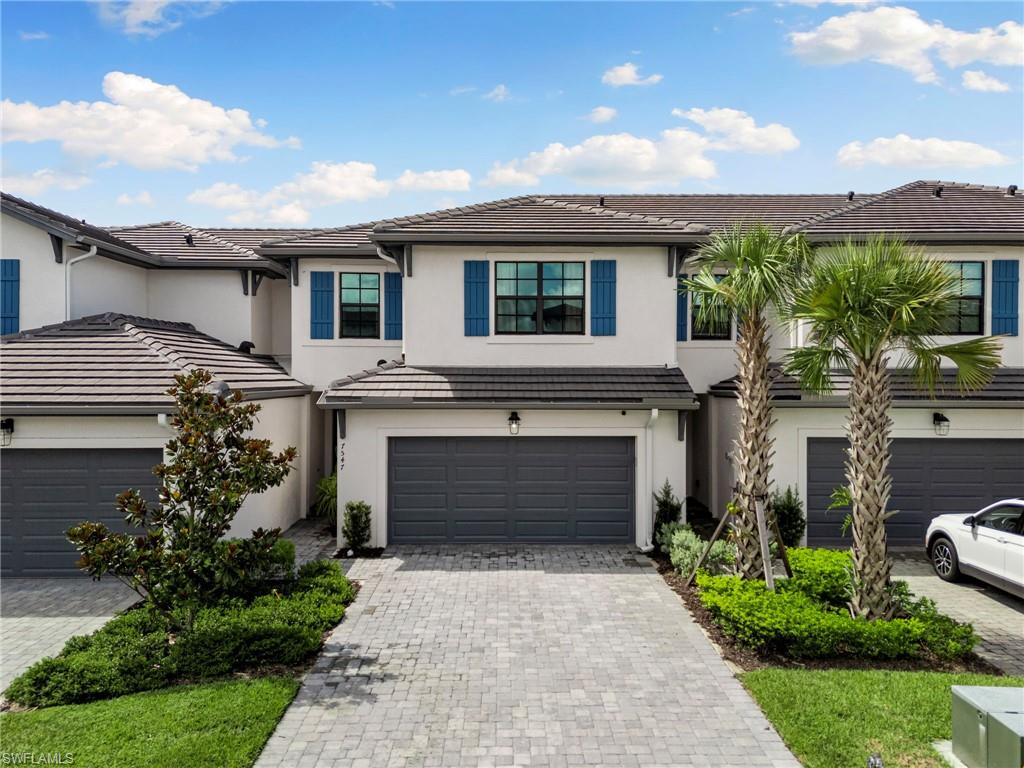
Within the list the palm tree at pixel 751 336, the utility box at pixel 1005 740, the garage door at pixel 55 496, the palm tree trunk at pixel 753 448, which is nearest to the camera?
the utility box at pixel 1005 740

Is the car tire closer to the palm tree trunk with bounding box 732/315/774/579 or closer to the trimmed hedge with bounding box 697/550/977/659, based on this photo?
the trimmed hedge with bounding box 697/550/977/659

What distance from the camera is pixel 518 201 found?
1384cm

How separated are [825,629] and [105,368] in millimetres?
11580

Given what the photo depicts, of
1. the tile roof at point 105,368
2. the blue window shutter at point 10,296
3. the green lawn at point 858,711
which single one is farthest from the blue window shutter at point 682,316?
the blue window shutter at point 10,296

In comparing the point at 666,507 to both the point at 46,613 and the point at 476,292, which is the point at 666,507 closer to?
the point at 476,292

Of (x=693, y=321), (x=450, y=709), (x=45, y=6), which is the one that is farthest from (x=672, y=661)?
(x=45, y=6)

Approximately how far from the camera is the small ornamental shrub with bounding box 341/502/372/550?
11.1 m

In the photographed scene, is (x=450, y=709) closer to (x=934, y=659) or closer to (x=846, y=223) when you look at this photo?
(x=934, y=659)

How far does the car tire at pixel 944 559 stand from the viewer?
954 centimetres

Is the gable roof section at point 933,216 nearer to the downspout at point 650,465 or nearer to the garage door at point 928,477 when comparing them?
the garage door at point 928,477

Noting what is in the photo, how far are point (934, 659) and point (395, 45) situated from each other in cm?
1276

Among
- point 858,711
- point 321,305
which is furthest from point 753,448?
point 321,305

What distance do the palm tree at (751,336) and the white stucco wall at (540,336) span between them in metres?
3.40

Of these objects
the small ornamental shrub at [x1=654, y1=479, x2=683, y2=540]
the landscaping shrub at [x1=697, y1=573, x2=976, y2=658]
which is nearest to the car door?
the landscaping shrub at [x1=697, y1=573, x2=976, y2=658]
